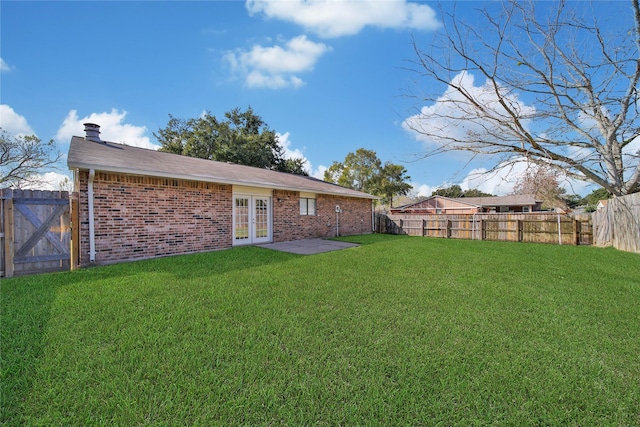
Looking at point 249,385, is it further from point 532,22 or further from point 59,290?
point 532,22

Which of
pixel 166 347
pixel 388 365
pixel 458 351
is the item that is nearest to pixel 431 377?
pixel 388 365

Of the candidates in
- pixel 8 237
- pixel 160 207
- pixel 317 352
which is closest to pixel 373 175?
pixel 160 207

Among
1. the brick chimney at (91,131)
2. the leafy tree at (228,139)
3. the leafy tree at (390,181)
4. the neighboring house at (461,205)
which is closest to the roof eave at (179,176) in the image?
the brick chimney at (91,131)

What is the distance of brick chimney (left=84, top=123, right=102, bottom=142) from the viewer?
910 centimetres

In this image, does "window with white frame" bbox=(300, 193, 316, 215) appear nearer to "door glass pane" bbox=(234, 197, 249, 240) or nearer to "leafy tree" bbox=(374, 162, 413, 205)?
"door glass pane" bbox=(234, 197, 249, 240)

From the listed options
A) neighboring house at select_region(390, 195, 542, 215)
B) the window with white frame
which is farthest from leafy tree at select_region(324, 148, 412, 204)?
the window with white frame

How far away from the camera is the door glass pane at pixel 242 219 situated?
30.7 feet

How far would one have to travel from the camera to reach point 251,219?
387 inches

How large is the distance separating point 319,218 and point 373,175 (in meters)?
25.0

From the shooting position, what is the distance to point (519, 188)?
755 cm

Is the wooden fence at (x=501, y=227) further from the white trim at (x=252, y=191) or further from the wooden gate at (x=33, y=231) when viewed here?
the wooden gate at (x=33, y=231)

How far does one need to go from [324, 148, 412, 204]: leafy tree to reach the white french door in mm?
26768

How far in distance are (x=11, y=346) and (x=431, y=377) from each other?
4003 mm

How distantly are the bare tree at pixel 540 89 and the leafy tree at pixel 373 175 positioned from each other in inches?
1103
